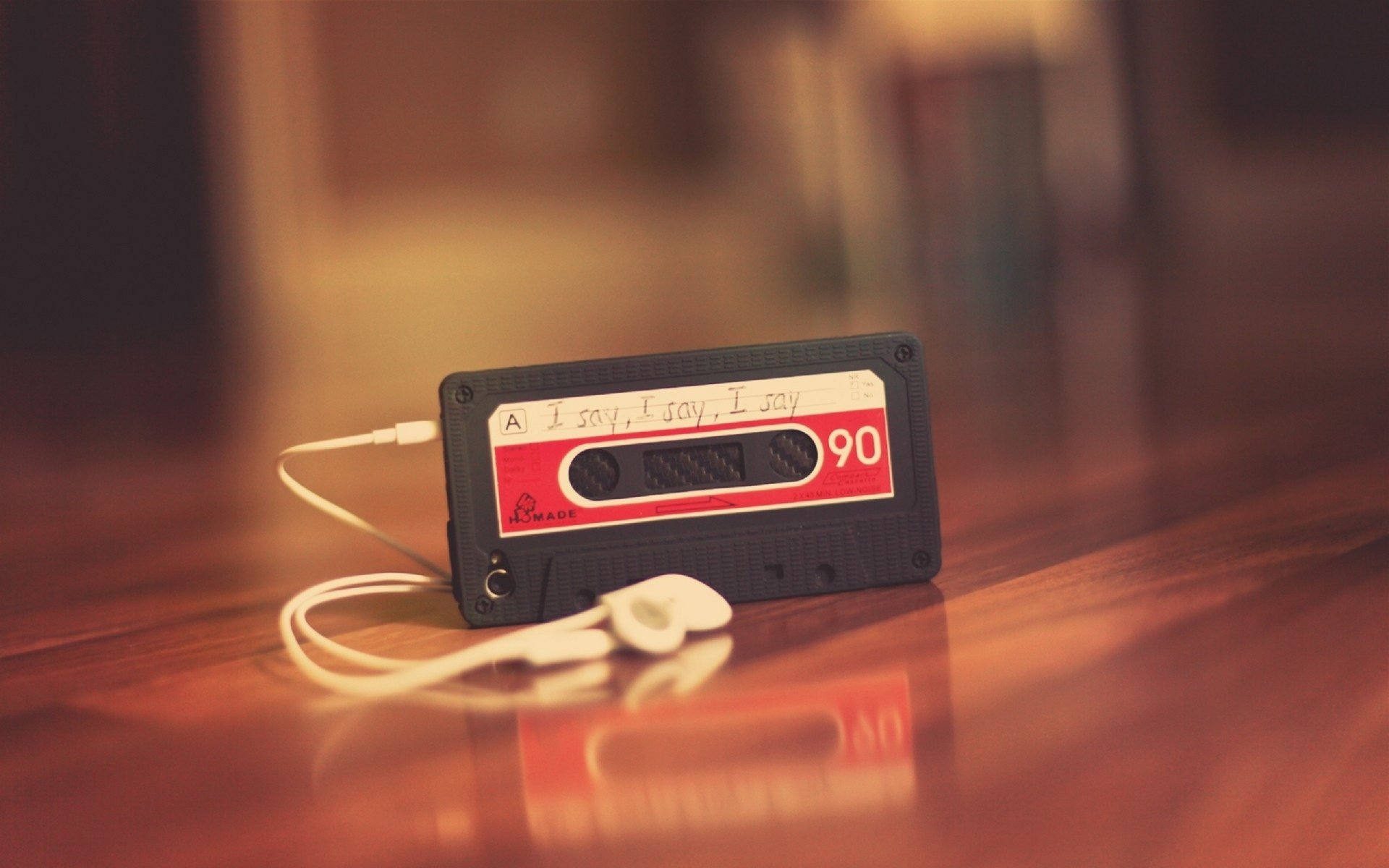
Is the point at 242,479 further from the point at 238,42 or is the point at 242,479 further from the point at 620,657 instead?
the point at 238,42

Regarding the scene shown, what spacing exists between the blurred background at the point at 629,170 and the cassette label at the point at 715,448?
2218mm

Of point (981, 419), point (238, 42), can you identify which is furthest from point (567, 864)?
point (238, 42)

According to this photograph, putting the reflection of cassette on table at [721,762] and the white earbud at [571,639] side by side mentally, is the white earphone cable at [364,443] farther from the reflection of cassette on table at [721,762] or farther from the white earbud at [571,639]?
the reflection of cassette on table at [721,762]

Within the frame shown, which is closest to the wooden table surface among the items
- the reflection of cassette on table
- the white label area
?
the reflection of cassette on table

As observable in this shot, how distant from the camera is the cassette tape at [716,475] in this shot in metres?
0.78

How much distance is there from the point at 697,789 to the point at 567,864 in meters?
0.08

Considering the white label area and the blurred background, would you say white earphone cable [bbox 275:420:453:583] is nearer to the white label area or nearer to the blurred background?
the white label area

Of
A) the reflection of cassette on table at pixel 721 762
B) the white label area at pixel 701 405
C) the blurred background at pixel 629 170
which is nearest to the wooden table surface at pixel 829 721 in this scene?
the reflection of cassette on table at pixel 721 762

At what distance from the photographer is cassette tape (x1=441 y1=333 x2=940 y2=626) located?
78 cm

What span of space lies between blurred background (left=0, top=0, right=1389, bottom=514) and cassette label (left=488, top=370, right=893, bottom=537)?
222 cm

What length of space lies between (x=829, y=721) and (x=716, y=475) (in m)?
0.24

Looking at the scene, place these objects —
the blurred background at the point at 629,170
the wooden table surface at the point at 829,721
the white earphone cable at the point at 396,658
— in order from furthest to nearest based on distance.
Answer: the blurred background at the point at 629,170 < the white earphone cable at the point at 396,658 < the wooden table surface at the point at 829,721

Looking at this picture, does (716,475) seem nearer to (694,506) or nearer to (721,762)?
(694,506)

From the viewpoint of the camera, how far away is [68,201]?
503cm
